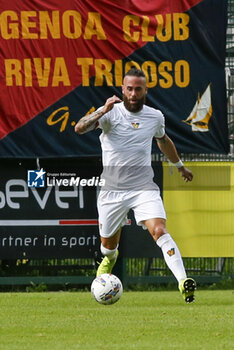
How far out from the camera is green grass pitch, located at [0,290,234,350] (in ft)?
23.3

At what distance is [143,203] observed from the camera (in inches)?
380

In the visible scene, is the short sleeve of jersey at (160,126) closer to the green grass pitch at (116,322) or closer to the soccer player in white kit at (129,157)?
the soccer player in white kit at (129,157)

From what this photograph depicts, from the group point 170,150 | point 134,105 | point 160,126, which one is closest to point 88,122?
point 134,105

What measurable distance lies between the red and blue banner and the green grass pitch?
218 centimetres

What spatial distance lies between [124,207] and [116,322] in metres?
1.67

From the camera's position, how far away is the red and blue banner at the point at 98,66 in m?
12.7

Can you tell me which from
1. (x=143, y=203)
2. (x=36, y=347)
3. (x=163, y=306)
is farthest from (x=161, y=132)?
(x=36, y=347)

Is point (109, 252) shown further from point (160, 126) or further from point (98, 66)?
point (98, 66)

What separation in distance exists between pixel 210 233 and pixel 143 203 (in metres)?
3.47

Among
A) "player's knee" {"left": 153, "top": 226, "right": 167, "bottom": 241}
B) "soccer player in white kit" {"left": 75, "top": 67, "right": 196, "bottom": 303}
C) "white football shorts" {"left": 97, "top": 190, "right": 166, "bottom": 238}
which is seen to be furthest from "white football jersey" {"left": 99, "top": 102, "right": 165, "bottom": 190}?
"player's knee" {"left": 153, "top": 226, "right": 167, "bottom": 241}

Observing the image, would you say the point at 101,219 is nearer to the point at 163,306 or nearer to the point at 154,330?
the point at 163,306

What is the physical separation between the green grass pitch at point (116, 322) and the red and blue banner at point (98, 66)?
2177 millimetres
